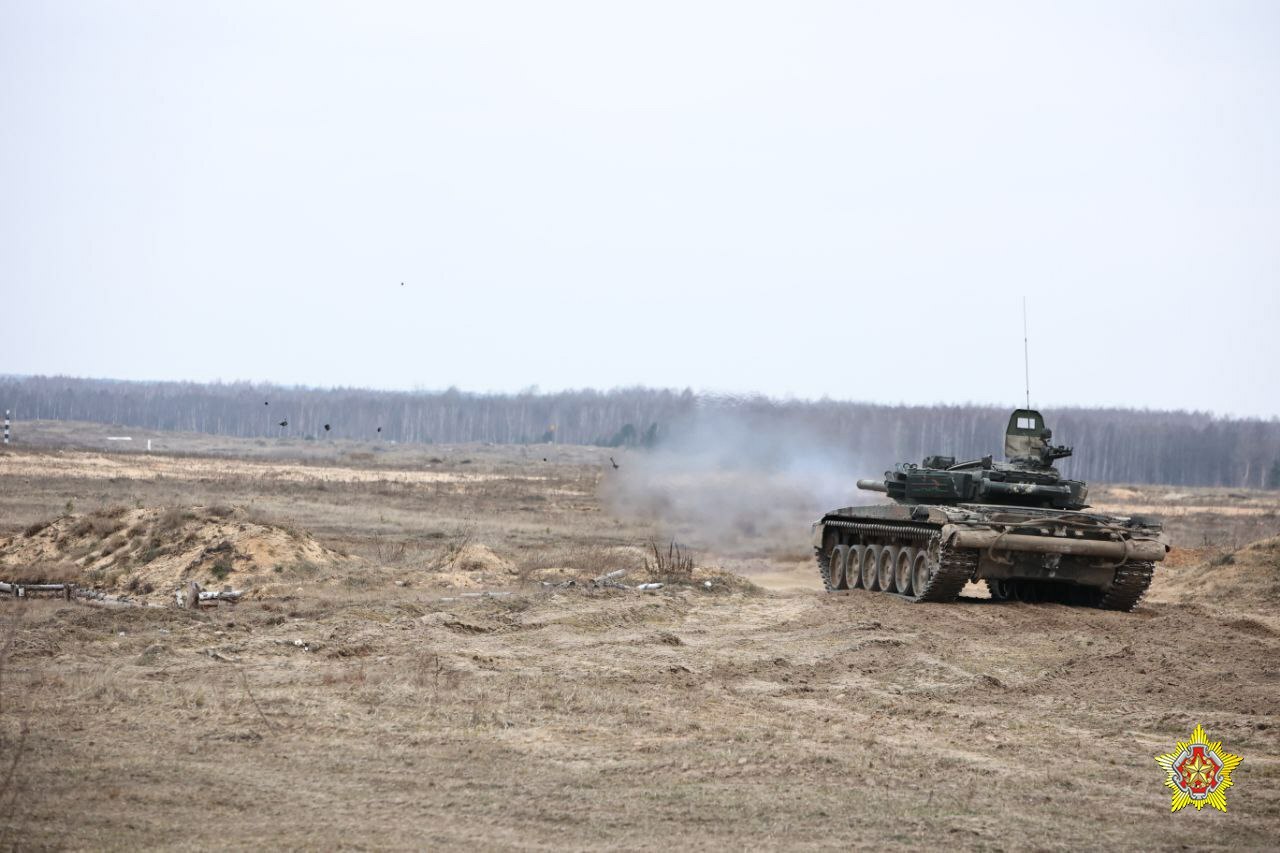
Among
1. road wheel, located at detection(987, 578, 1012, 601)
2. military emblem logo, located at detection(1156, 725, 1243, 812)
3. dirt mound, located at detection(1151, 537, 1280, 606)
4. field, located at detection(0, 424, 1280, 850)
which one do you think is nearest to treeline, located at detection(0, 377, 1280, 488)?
dirt mound, located at detection(1151, 537, 1280, 606)

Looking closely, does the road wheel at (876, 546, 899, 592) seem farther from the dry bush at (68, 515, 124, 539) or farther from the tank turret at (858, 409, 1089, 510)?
the dry bush at (68, 515, 124, 539)

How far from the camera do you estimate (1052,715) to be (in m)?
12.7

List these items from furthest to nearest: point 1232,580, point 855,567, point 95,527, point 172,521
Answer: point 95,527 < point 1232,580 < point 172,521 < point 855,567

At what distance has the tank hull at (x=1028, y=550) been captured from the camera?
19.9 metres

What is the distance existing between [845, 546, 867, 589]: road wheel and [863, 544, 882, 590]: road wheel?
0.06m

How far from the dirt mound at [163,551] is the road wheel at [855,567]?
848 centimetres

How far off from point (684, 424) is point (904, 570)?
19243mm

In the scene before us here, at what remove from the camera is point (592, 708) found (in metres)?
12.4

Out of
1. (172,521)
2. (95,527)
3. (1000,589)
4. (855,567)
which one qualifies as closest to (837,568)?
(855,567)

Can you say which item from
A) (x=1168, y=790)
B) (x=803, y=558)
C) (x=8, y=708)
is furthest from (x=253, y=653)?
(x=803, y=558)

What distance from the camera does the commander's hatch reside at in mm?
23109

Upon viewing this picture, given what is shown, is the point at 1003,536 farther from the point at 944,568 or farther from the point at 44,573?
the point at 44,573

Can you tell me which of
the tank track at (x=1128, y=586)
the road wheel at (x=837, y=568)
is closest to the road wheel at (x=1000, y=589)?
the tank track at (x=1128, y=586)

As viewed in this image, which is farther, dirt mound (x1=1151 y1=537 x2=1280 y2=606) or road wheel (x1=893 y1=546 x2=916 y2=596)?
dirt mound (x1=1151 y1=537 x2=1280 y2=606)
